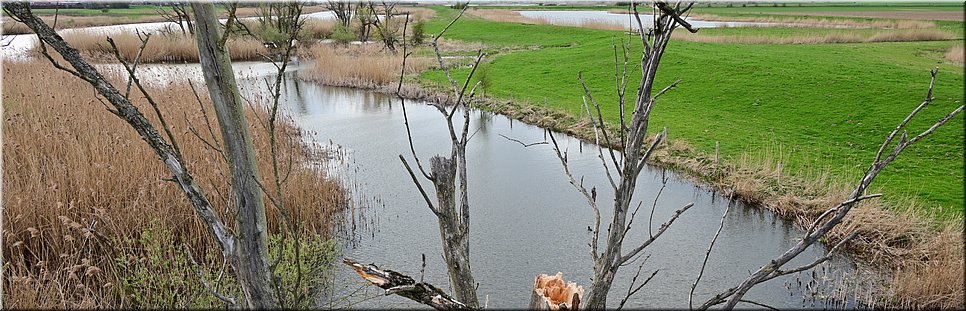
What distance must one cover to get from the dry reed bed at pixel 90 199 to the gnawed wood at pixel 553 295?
5.08 ft

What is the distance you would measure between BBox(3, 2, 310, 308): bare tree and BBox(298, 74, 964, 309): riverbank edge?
180 centimetres

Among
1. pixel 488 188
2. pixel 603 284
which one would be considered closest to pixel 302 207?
pixel 488 188

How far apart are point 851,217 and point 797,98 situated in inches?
197

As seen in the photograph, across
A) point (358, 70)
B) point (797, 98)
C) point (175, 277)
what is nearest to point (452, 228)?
point (175, 277)

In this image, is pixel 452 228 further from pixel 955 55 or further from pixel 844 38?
pixel 844 38

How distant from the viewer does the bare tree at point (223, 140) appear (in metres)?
1.42

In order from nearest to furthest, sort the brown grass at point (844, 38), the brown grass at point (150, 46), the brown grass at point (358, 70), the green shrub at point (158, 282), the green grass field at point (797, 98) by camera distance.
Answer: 1. the green shrub at point (158, 282)
2. the green grass field at point (797, 98)
3. the brown grass at point (358, 70)
4. the brown grass at point (150, 46)
5. the brown grass at point (844, 38)

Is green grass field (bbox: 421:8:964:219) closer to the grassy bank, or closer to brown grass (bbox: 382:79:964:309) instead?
the grassy bank

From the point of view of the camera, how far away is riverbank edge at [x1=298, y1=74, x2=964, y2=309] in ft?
13.3

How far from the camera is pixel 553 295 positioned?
1750 mm

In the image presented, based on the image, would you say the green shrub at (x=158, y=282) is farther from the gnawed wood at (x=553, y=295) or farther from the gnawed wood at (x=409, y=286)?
the gnawed wood at (x=553, y=295)

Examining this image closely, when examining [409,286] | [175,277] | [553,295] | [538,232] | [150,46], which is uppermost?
[150,46]

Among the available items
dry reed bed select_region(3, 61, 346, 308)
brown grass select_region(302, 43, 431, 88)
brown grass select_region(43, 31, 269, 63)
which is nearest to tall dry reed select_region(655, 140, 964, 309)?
dry reed bed select_region(3, 61, 346, 308)

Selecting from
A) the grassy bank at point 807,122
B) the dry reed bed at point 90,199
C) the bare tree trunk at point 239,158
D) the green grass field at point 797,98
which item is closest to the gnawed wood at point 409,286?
the bare tree trunk at point 239,158
